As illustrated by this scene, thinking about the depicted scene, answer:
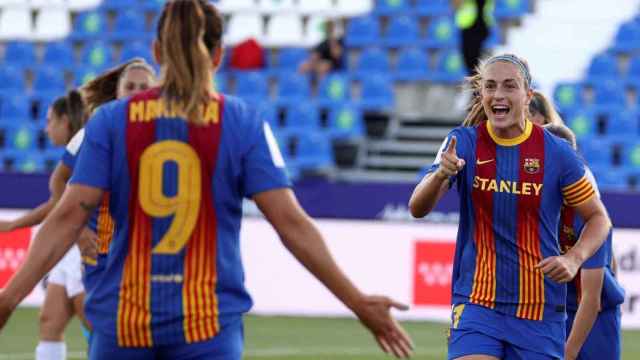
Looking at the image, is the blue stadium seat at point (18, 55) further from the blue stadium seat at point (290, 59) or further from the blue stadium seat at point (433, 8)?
the blue stadium seat at point (433, 8)

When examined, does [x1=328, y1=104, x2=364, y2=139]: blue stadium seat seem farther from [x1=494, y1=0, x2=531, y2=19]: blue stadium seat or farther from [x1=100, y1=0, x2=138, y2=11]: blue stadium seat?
[x1=100, y1=0, x2=138, y2=11]: blue stadium seat

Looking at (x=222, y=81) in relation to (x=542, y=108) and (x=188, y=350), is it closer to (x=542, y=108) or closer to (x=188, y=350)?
(x=542, y=108)

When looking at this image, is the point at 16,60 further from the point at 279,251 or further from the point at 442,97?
the point at 279,251

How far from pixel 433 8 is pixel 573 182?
15.1 meters

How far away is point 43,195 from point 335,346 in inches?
171

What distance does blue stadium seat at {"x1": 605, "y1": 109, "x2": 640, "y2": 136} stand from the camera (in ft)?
61.0

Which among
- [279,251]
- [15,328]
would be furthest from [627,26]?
[15,328]

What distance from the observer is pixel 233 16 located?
2148 centimetres

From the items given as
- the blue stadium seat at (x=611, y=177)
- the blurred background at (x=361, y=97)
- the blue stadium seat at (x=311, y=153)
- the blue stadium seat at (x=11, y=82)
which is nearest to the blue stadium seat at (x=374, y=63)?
the blurred background at (x=361, y=97)

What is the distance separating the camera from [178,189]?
4.31 m

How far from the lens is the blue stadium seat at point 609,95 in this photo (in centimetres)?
1916

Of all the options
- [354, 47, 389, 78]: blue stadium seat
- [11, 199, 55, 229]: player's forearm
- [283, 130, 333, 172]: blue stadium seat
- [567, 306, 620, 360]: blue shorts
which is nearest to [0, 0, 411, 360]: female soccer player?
[567, 306, 620, 360]: blue shorts

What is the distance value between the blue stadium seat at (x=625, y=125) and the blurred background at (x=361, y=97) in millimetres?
22

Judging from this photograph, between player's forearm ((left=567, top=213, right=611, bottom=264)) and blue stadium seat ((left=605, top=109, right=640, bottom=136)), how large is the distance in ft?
42.5
